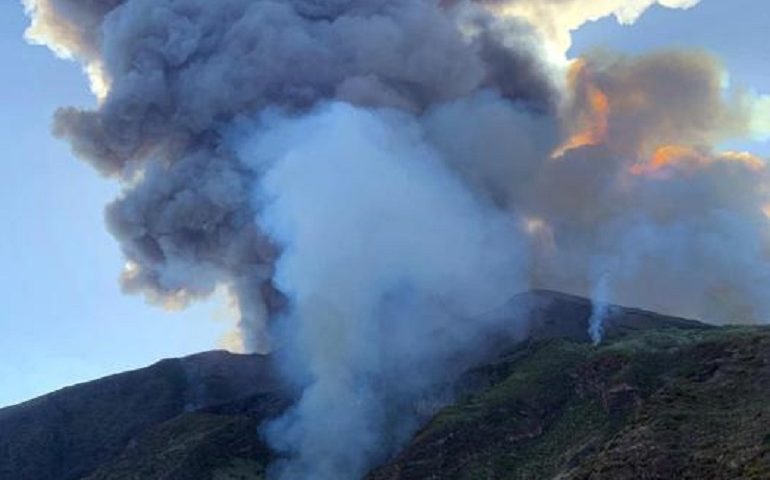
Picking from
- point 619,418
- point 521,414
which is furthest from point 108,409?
point 619,418

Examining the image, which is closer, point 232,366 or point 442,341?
point 442,341

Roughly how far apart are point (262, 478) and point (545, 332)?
46657 mm

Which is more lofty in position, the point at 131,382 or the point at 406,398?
the point at 131,382

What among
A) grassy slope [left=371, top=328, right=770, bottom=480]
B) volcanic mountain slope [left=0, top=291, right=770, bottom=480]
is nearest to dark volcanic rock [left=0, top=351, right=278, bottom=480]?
volcanic mountain slope [left=0, top=291, right=770, bottom=480]

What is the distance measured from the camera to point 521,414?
297 ft

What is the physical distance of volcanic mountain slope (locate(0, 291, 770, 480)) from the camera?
236 ft

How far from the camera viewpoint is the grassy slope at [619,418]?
68125mm

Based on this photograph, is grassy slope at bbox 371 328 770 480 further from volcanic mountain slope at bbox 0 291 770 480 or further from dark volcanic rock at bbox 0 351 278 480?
dark volcanic rock at bbox 0 351 278 480

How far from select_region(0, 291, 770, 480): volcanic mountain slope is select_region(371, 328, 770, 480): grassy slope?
6.5 inches

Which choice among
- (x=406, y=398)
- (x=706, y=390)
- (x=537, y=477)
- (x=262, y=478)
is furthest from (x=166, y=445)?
(x=706, y=390)

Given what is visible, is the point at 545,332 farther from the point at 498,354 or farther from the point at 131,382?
the point at 131,382

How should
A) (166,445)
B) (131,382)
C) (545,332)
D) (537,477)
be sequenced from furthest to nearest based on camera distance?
(131,382) → (545,332) → (166,445) → (537,477)

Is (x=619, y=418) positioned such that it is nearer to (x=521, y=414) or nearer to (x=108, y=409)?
(x=521, y=414)

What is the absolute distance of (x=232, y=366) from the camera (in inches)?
5566
